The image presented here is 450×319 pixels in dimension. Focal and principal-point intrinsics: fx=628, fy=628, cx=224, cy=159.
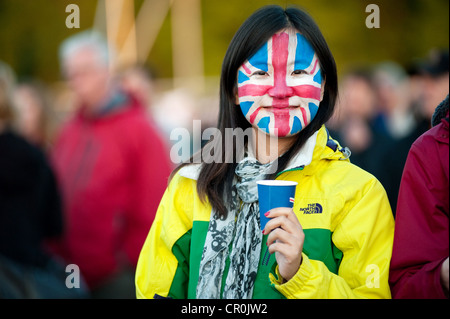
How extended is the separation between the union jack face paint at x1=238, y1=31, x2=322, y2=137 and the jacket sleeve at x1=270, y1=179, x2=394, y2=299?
1.23ft

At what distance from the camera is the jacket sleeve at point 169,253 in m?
2.43

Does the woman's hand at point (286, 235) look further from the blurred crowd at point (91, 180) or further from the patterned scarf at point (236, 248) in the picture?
the blurred crowd at point (91, 180)

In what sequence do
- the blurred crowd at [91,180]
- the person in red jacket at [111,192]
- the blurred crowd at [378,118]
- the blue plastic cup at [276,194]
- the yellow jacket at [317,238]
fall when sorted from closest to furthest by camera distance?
1. the blue plastic cup at [276,194]
2. the yellow jacket at [317,238]
3. the blurred crowd at [91,180]
4. the person in red jacket at [111,192]
5. the blurred crowd at [378,118]

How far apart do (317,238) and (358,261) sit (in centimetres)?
16

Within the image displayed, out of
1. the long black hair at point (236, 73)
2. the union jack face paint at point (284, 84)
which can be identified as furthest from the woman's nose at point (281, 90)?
the long black hair at point (236, 73)

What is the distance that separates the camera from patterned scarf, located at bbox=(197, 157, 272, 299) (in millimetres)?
2334

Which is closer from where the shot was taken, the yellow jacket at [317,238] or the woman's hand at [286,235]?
the woman's hand at [286,235]

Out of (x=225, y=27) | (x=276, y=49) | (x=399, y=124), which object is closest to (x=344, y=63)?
(x=225, y=27)

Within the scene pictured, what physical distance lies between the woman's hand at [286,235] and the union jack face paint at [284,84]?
1.35ft

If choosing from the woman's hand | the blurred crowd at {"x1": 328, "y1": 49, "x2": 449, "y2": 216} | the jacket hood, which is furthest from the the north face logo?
the blurred crowd at {"x1": 328, "y1": 49, "x2": 449, "y2": 216}

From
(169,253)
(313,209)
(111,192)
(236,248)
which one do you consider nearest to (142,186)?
(111,192)

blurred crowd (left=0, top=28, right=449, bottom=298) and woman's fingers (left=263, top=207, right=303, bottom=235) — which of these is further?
blurred crowd (left=0, top=28, right=449, bottom=298)

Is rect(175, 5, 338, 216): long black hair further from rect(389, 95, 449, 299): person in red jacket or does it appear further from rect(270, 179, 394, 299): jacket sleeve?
rect(389, 95, 449, 299): person in red jacket
